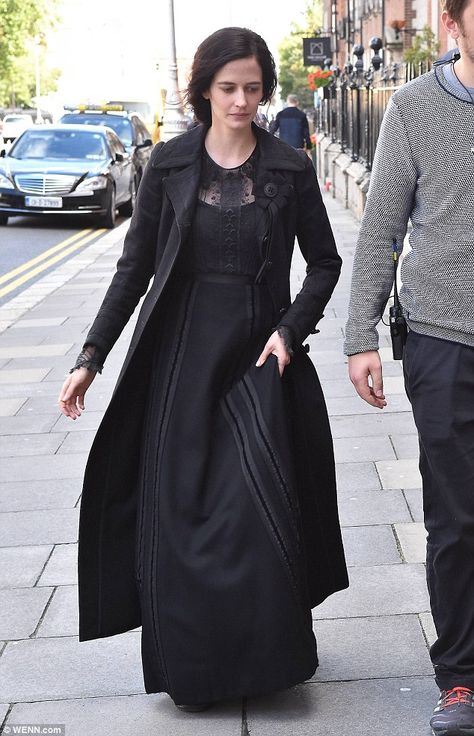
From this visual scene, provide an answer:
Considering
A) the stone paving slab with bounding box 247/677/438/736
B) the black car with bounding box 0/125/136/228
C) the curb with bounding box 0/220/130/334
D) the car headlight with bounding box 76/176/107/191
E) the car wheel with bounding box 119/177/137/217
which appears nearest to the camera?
the stone paving slab with bounding box 247/677/438/736

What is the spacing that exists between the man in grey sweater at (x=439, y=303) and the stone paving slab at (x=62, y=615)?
1297 mm

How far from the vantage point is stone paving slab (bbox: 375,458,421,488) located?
575cm

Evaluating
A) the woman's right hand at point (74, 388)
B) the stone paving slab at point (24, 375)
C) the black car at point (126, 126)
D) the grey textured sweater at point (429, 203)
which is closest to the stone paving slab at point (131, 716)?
the woman's right hand at point (74, 388)

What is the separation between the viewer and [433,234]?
3277mm

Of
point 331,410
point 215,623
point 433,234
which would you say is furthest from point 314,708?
point 331,410

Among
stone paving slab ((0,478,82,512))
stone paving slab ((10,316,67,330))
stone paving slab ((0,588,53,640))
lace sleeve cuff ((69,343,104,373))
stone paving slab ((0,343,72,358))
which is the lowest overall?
stone paving slab ((10,316,67,330))

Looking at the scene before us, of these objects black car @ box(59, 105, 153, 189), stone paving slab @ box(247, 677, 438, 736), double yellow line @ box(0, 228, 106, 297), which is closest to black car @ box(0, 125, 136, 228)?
double yellow line @ box(0, 228, 106, 297)

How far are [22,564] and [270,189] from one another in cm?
194

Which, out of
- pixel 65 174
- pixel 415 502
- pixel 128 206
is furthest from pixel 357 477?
pixel 128 206

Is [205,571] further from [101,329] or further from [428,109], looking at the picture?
[428,109]

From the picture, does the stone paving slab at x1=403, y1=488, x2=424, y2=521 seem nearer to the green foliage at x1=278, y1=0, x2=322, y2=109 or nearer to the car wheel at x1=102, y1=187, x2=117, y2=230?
the car wheel at x1=102, y1=187, x2=117, y2=230

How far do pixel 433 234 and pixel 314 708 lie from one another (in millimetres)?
1287

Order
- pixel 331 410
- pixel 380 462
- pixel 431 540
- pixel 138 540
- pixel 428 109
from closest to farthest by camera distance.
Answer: pixel 428 109
pixel 431 540
pixel 138 540
pixel 380 462
pixel 331 410

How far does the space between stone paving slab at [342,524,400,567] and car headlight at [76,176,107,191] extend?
50.6ft
